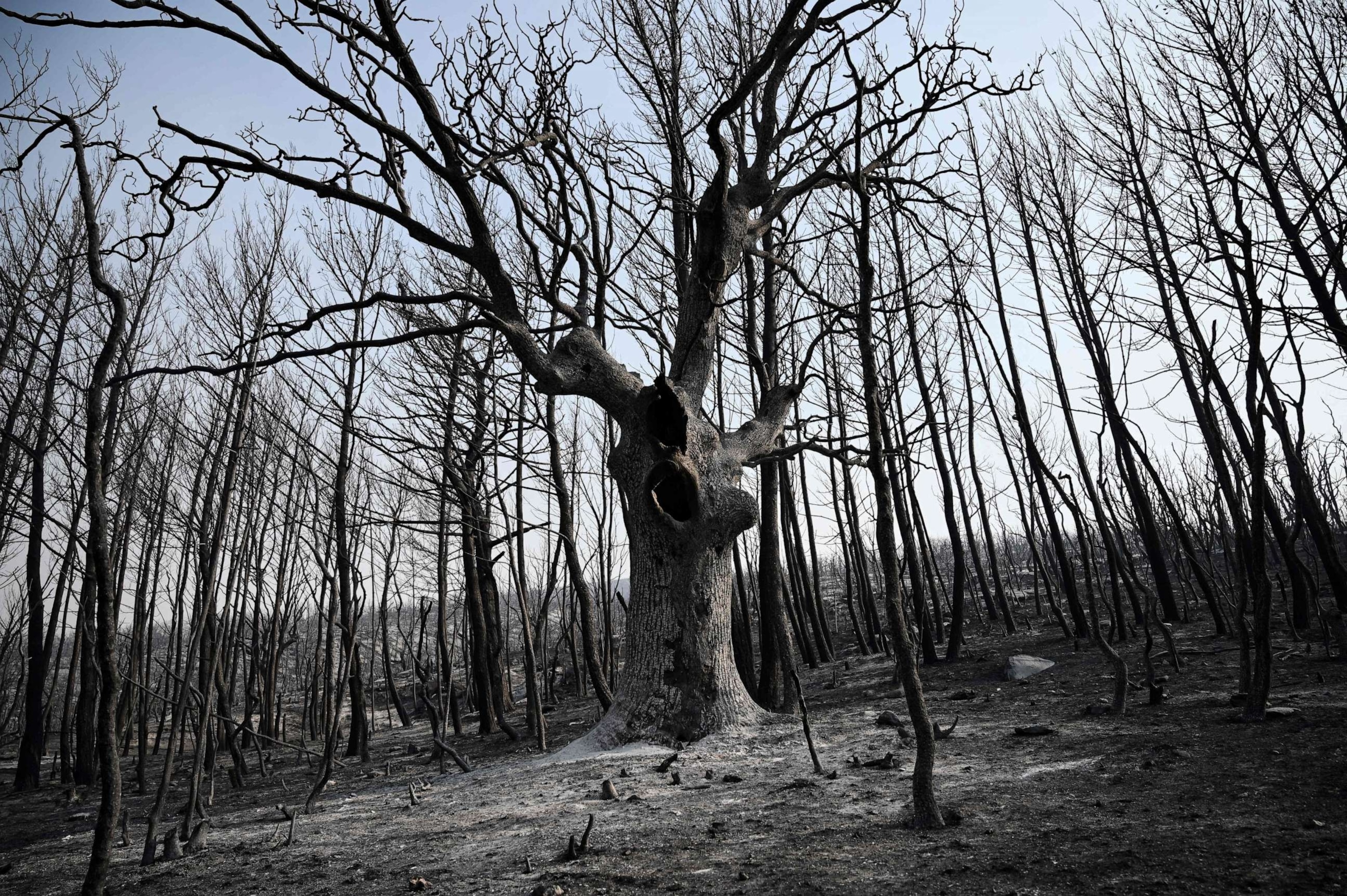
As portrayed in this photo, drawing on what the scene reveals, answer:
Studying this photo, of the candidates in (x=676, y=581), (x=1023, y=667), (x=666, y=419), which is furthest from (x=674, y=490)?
(x=1023, y=667)

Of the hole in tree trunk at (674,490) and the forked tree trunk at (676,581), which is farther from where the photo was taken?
the hole in tree trunk at (674,490)

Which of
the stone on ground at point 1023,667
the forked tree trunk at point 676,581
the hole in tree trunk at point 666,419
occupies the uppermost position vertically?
the hole in tree trunk at point 666,419

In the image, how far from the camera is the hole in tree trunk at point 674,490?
18.4ft

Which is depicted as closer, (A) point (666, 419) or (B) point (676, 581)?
(B) point (676, 581)

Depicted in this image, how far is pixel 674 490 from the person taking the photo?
577 cm

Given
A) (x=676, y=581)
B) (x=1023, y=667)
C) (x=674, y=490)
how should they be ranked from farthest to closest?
(x=1023, y=667) < (x=674, y=490) < (x=676, y=581)

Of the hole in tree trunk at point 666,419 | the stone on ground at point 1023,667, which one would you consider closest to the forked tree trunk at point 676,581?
the hole in tree trunk at point 666,419

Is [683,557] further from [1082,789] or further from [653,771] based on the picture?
[1082,789]

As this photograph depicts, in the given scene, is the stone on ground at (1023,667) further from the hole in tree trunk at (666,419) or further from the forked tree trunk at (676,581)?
the hole in tree trunk at (666,419)

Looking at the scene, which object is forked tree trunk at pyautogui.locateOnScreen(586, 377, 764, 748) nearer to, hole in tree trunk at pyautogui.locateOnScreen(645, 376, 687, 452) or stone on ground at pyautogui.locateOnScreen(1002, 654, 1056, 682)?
hole in tree trunk at pyautogui.locateOnScreen(645, 376, 687, 452)

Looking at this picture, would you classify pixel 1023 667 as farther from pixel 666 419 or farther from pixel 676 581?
pixel 666 419

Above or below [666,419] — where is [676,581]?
below

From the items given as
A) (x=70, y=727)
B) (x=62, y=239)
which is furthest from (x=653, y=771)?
(x=70, y=727)

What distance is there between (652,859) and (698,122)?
6.76 meters
